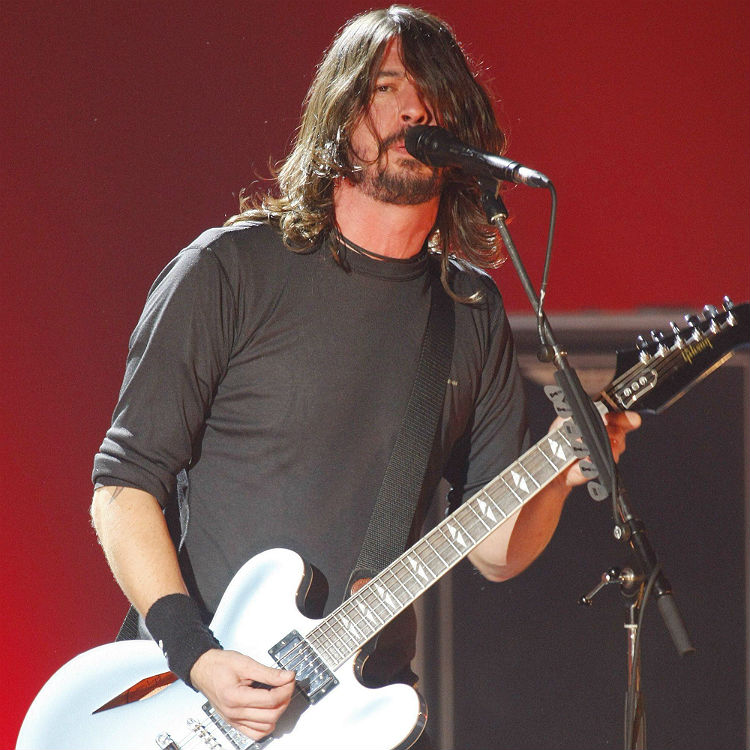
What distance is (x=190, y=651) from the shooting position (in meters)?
1.47

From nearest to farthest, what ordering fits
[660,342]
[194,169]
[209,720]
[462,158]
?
[462,158]
[209,720]
[660,342]
[194,169]

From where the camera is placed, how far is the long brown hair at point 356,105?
5.83ft

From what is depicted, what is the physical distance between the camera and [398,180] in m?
1.73

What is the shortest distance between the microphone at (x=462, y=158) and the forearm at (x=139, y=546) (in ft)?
2.24

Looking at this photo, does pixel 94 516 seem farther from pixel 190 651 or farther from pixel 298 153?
pixel 298 153

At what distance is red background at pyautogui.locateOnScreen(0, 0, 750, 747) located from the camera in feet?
7.18

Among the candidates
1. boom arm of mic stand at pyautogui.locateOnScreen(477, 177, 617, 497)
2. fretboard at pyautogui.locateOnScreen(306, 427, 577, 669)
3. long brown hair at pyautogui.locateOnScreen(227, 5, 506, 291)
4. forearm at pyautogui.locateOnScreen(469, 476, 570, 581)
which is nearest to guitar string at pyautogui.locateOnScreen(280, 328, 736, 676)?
fretboard at pyautogui.locateOnScreen(306, 427, 577, 669)

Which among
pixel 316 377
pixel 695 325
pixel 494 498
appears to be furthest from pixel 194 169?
pixel 695 325

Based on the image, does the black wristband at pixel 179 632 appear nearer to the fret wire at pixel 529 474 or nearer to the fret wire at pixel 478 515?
the fret wire at pixel 478 515

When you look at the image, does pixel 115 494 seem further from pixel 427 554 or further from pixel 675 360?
pixel 675 360

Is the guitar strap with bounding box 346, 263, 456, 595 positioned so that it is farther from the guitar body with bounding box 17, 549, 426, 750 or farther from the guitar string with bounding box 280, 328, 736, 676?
the guitar body with bounding box 17, 549, 426, 750

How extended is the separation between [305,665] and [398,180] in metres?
0.82

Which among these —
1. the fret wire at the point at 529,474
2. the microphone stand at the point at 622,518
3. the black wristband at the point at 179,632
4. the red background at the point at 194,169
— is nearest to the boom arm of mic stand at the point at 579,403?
the microphone stand at the point at 622,518

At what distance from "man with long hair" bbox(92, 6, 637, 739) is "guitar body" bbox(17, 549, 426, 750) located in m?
0.08
